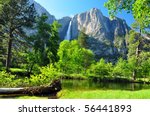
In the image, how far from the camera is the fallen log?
40.3 feet

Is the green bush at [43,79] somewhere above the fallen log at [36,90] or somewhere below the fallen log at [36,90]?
above

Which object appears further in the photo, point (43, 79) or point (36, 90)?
point (43, 79)

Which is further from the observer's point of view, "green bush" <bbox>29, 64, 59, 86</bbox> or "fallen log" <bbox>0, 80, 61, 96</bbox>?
"green bush" <bbox>29, 64, 59, 86</bbox>

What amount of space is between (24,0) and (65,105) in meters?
11.9

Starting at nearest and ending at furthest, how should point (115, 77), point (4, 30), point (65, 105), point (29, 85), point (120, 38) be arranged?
point (65, 105)
point (29, 85)
point (120, 38)
point (4, 30)
point (115, 77)

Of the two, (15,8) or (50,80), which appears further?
(15,8)

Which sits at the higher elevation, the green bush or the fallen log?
the green bush

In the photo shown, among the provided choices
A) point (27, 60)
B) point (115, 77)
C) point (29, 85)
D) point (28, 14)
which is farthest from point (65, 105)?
point (115, 77)

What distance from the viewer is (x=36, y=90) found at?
1274 cm

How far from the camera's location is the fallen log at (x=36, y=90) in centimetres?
1228

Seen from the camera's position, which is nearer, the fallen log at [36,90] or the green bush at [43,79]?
the fallen log at [36,90]

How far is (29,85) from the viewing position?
44.4 feet

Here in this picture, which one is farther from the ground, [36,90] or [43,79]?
[43,79]

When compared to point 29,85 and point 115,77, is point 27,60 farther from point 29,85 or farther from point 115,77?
point 115,77
